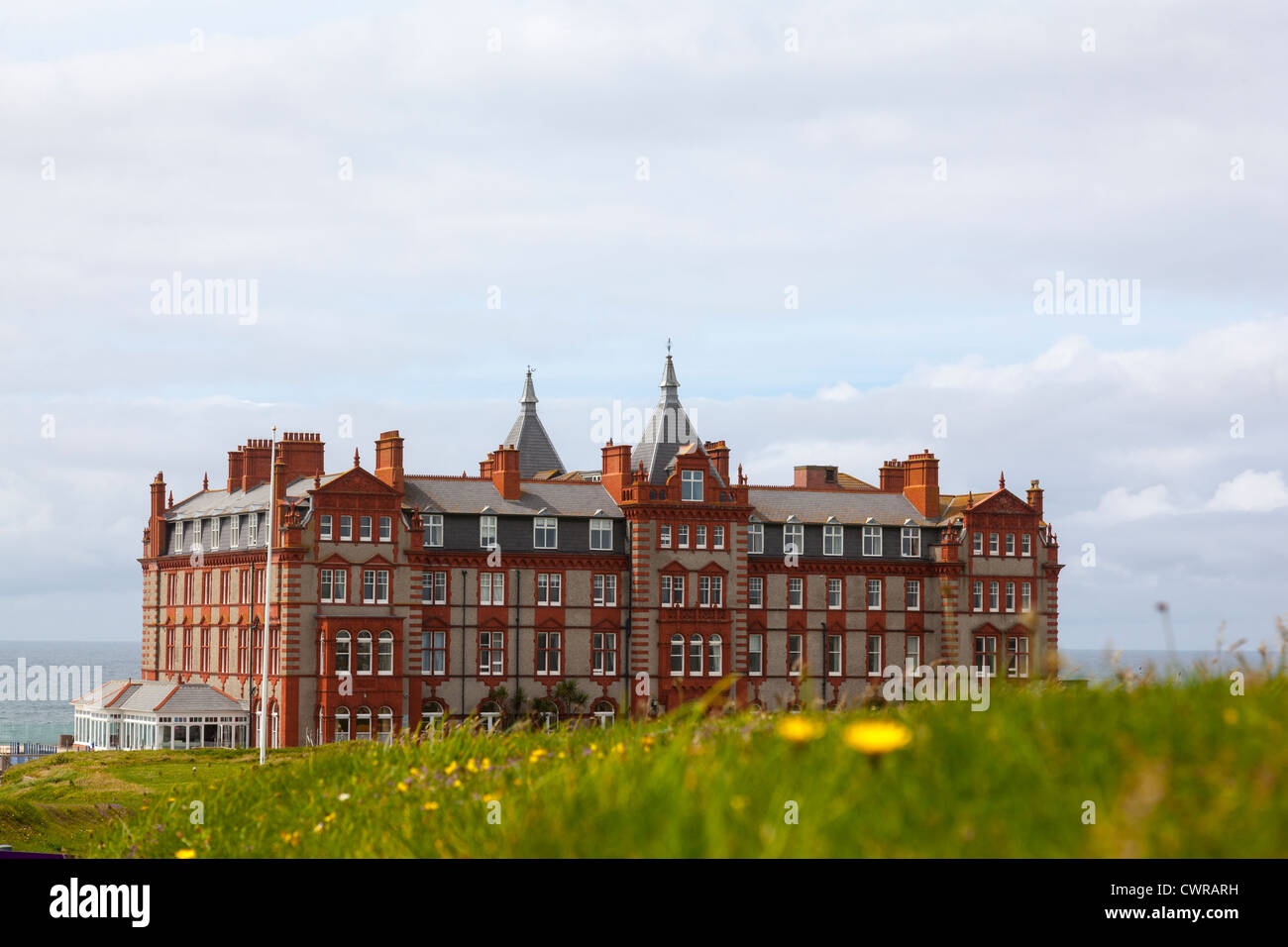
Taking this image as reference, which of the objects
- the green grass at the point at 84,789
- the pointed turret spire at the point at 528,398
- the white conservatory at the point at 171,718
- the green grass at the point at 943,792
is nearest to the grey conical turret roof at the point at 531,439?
the pointed turret spire at the point at 528,398

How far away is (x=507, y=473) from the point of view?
264ft

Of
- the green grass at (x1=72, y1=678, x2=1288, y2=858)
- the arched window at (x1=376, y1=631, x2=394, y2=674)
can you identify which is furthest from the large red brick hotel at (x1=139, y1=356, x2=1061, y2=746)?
the green grass at (x1=72, y1=678, x2=1288, y2=858)

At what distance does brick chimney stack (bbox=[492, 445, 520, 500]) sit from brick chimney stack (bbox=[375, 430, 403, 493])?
5.46 m

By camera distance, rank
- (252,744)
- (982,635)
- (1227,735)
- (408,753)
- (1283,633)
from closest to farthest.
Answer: (1227,735), (1283,633), (408,753), (252,744), (982,635)

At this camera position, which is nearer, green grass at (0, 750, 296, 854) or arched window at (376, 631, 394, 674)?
green grass at (0, 750, 296, 854)

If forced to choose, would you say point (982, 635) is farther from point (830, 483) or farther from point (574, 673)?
point (574, 673)

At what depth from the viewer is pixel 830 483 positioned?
9238cm

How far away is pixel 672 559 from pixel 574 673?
26.2ft

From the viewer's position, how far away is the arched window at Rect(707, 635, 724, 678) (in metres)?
82.5

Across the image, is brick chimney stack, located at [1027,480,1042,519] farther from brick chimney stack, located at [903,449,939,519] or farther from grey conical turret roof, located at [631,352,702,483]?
grey conical turret roof, located at [631,352,702,483]

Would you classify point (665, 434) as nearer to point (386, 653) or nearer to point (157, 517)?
point (386, 653)

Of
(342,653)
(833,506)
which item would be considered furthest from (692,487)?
(342,653)

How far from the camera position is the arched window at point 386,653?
75250 millimetres
